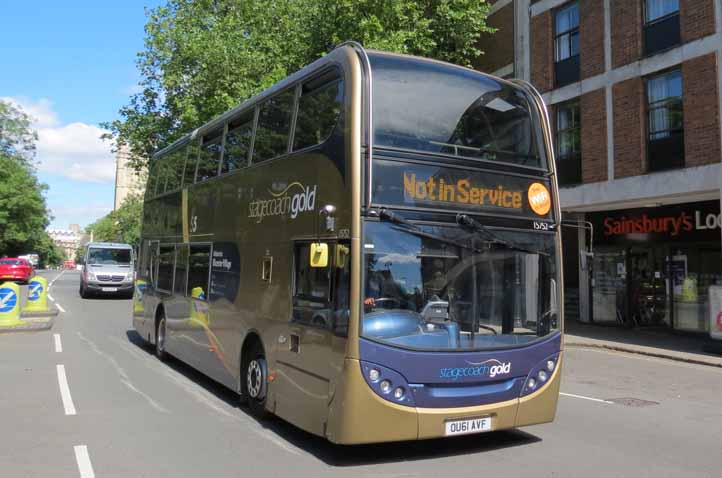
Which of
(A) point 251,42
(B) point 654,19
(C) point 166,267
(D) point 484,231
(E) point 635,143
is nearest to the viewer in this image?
(D) point 484,231

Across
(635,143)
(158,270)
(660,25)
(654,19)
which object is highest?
(654,19)

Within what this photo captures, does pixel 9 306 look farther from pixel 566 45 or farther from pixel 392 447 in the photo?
pixel 566 45

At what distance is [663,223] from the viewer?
16.7 m

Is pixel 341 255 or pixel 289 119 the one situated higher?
pixel 289 119

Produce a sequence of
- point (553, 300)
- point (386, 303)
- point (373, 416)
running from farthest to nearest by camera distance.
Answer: point (553, 300) < point (386, 303) < point (373, 416)

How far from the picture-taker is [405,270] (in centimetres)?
536

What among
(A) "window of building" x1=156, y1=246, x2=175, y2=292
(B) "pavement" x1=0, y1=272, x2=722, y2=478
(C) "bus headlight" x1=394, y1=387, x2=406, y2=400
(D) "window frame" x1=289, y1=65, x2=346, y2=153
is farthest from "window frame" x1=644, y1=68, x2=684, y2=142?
(C) "bus headlight" x1=394, y1=387, x2=406, y2=400

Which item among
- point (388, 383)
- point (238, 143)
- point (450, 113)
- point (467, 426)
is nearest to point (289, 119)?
point (238, 143)

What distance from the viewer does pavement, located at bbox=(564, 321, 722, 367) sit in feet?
43.2

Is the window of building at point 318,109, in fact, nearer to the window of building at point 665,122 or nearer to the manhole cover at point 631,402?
the manhole cover at point 631,402

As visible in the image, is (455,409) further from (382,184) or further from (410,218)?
(382,184)

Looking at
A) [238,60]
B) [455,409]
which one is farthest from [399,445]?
[238,60]

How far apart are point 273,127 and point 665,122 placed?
472 inches

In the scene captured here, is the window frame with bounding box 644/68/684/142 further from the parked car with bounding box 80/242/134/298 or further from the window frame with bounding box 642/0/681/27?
the parked car with bounding box 80/242/134/298
